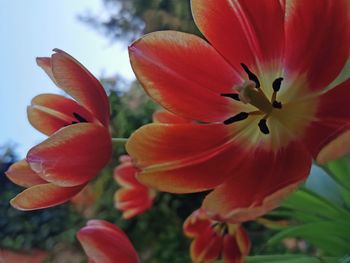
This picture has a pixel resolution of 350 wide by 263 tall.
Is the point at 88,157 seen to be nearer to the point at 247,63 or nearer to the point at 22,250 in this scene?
the point at 247,63

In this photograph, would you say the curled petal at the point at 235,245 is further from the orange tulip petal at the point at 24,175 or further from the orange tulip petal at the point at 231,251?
the orange tulip petal at the point at 24,175

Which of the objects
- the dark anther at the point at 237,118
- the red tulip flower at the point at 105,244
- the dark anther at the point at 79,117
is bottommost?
the red tulip flower at the point at 105,244

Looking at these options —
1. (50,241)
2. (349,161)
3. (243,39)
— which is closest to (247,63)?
(243,39)

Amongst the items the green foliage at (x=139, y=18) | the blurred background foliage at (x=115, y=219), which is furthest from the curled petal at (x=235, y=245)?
the green foliage at (x=139, y=18)

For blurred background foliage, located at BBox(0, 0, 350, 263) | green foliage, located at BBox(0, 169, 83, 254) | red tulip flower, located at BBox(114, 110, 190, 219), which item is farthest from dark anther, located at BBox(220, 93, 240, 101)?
green foliage, located at BBox(0, 169, 83, 254)

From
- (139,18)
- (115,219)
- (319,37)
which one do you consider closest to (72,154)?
(319,37)

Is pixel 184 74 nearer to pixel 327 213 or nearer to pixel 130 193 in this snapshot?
pixel 327 213
